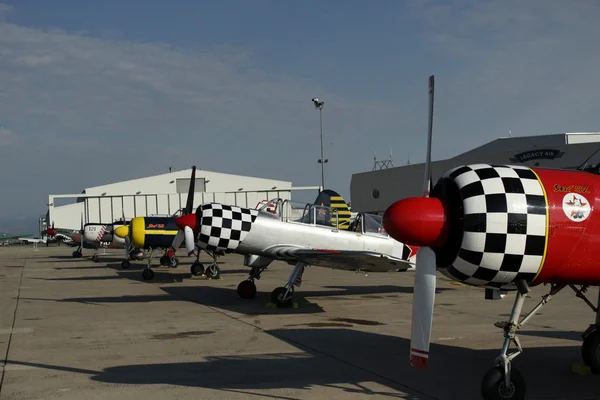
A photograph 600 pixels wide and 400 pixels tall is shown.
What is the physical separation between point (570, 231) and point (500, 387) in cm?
155

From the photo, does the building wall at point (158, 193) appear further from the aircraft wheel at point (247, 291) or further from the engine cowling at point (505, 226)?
the engine cowling at point (505, 226)

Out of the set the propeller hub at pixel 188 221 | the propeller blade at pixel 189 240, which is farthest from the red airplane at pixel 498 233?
the propeller blade at pixel 189 240

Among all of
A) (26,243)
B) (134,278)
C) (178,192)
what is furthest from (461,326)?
(26,243)

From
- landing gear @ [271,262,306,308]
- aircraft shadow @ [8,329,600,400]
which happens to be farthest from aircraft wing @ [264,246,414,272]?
aircraft shadow @ [8,329,600,400]

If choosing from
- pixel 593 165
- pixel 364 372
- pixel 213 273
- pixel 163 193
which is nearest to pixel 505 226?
pixel 593 165

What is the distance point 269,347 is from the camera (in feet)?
30.7

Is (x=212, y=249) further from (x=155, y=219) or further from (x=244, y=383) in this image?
(x=155, y=219)

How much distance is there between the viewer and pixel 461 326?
11.1 metres

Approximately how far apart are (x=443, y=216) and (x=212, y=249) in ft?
31.0

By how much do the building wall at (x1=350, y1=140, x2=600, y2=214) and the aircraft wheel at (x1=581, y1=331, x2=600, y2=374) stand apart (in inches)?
1030

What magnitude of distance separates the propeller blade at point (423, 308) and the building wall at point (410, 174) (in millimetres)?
28446

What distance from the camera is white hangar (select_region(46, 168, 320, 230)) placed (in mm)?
77125

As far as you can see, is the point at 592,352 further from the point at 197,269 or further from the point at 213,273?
the point at 197,269

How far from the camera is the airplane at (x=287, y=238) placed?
45.7 feet
